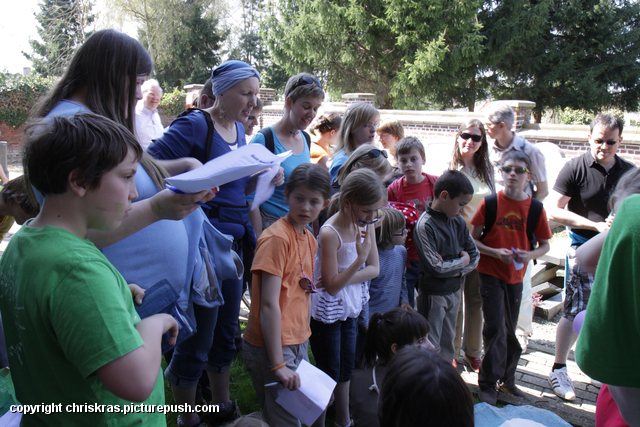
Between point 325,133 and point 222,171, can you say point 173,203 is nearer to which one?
point 222,171

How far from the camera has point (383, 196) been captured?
2502mm

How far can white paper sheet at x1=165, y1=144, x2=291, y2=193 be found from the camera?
1.25m

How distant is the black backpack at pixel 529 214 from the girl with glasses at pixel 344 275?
3.54ft

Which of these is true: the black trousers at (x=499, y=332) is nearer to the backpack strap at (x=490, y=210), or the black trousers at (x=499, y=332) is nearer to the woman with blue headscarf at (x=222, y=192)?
the backpack strap at (x=490, y=210)

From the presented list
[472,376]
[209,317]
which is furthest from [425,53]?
[209,317]

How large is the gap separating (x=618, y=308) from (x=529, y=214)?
2.25 metres

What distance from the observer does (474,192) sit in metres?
3.60

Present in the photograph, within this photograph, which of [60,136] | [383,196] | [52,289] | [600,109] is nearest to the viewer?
[52,289]

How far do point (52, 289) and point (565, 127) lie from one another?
432 inches

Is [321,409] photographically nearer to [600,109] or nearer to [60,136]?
[60,136]

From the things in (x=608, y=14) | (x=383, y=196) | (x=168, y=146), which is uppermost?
(x=608, y=14)

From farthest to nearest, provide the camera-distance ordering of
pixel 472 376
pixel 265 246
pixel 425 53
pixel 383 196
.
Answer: pixel 425 53 < pixel 472 376 < pixel 383 196 < pixel 265 246

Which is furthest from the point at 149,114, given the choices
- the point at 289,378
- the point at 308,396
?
the point at 308,396

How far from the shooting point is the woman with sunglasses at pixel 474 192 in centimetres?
348
